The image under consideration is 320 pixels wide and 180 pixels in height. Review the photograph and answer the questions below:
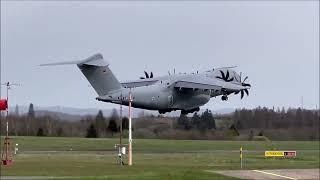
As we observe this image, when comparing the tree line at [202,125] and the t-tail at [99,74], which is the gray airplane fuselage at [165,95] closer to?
the t-tail at [99,74]

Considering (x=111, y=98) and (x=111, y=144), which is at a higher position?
(x=111, y=98)

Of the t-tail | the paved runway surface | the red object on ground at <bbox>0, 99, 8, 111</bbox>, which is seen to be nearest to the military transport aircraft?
the t-tail

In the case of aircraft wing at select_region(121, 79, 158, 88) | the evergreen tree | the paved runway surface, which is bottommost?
the paved runway surface

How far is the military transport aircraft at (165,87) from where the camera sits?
80000mm

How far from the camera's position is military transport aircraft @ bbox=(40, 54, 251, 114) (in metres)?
80.0

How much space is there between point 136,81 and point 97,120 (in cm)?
901

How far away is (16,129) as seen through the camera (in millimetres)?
102938

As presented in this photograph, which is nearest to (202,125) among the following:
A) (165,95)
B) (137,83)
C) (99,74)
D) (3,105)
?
(165,95)

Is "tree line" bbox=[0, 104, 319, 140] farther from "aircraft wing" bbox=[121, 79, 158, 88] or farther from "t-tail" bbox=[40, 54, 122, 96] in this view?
"t-tail" bbox=[40, 54, 122, 96]

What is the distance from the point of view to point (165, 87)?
87.4 meters

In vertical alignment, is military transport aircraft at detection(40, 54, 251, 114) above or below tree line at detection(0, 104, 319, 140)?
above

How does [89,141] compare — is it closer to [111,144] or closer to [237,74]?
[111,144]

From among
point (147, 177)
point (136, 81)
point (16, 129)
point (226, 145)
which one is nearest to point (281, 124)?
point (226, 145)

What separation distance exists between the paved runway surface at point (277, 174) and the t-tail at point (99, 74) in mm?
40298
